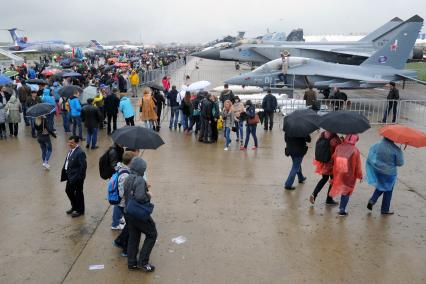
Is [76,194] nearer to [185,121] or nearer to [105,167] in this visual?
[105,167]

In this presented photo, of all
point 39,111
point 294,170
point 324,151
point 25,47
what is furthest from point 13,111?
point 25,47

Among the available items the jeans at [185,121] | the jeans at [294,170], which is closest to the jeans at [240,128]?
the jeans at [185,121]

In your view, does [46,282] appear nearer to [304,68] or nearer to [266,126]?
[266,126]

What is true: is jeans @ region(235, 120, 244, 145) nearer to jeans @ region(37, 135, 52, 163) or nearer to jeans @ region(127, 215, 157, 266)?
jeans @ region(37, 135, 52, 163)

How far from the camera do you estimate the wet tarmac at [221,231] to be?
480 centimetres

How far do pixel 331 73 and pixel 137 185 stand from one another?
1588 centimetres

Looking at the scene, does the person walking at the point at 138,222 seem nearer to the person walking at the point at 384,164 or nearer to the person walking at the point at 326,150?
the person walking at the point at 326,150

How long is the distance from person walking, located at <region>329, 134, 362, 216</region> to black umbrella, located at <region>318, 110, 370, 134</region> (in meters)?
0.19

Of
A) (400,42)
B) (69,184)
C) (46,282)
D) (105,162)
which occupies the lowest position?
(46,282)

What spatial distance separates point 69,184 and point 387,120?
486 inches

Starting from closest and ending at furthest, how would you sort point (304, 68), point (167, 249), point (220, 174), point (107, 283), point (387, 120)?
point (107, 283) < point (167, 249) < point (220, 174) < point (387, 120) < point (304, 68)

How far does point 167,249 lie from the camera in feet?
17.5

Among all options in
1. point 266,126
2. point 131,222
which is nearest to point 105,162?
point 131,222

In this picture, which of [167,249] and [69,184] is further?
[69,184]
